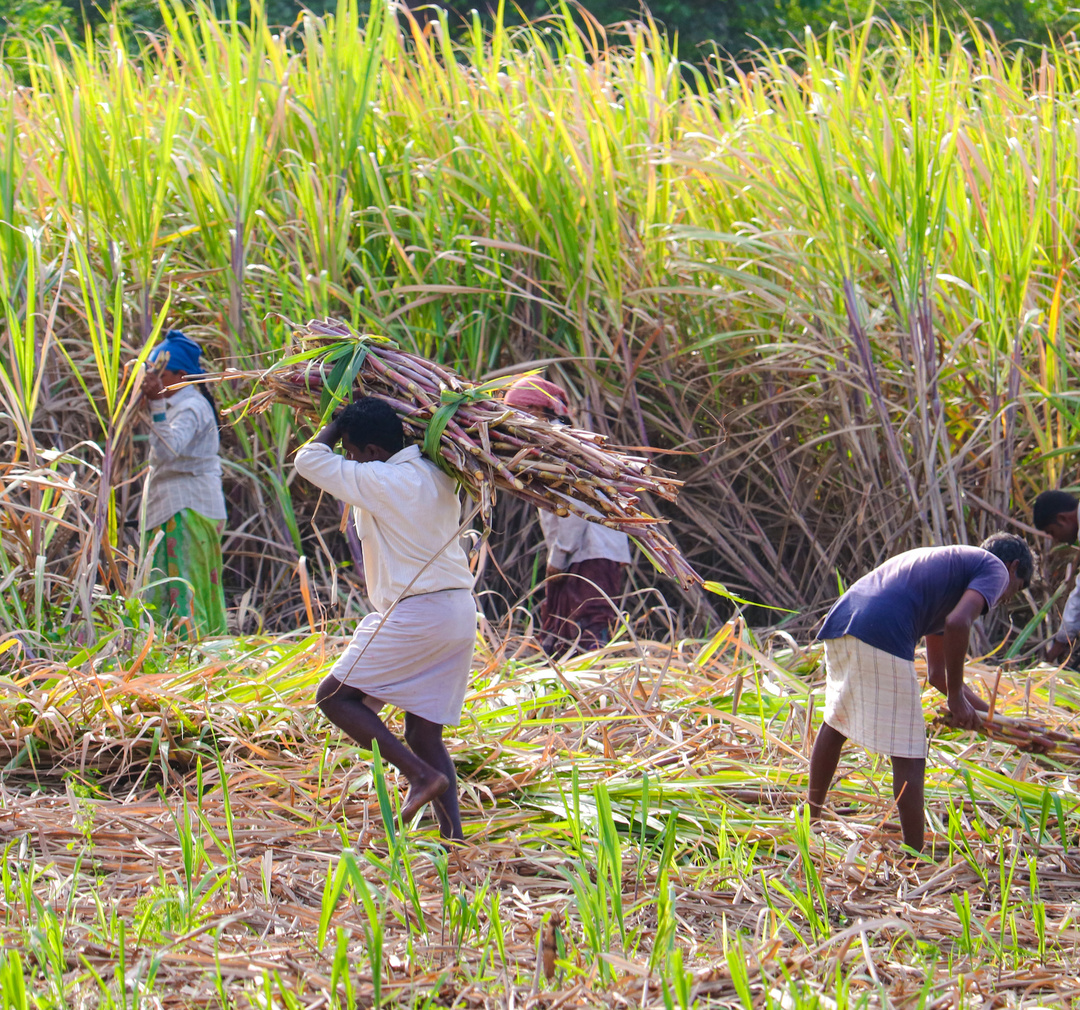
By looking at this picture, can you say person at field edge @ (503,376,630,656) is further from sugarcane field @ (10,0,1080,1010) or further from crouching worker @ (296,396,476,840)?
crouching worker @ (296,396,476,840)

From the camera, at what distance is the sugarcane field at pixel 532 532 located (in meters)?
2.17

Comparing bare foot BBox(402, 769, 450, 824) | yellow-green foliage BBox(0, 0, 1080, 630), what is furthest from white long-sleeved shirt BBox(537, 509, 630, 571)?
bare foot BBox(402, 769, 450, 824)

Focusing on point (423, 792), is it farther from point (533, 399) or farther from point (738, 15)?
point (738, 15)

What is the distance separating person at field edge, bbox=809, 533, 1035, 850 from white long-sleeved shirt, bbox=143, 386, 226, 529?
2.41 meters

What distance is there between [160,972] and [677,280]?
3.62m

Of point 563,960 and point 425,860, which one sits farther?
point 425,860

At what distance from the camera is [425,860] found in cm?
252

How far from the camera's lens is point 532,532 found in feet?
16.1

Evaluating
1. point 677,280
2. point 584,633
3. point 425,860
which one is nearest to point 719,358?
point 677,280

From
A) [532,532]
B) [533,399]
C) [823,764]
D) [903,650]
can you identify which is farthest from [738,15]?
[823,764]

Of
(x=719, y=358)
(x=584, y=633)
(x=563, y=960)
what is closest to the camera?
(x=563, y=960)

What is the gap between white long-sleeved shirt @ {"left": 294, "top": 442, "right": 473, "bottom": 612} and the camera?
2.68 m

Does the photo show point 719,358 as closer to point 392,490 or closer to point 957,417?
point 957,417

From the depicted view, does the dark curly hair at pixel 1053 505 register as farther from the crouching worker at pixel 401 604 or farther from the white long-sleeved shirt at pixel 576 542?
the crouching worker at pixel 401 604
